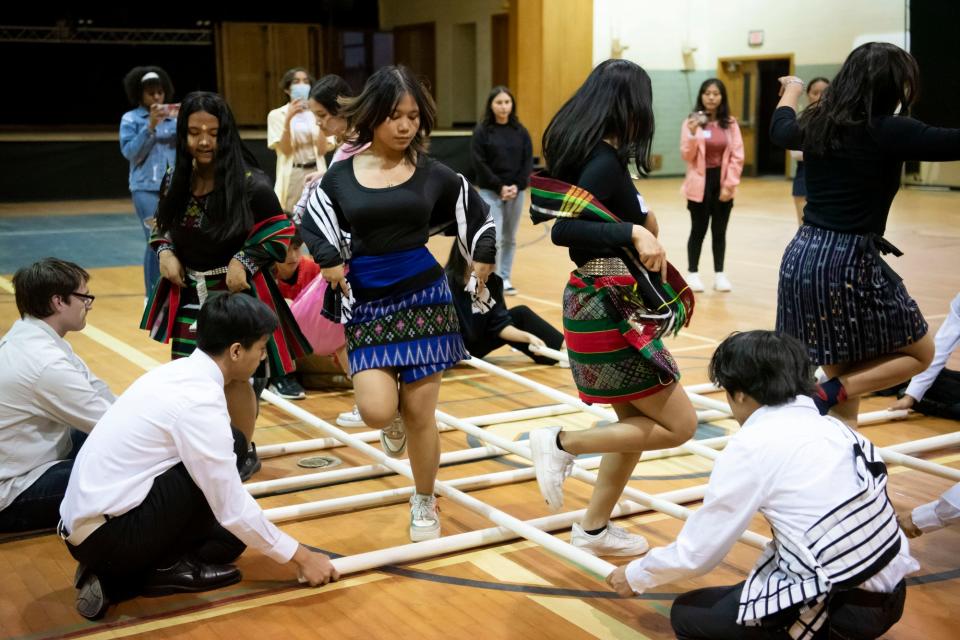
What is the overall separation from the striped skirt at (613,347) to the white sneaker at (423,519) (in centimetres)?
82

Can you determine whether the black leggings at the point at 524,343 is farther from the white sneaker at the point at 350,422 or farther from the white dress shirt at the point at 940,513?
the white dress shirt at the point at 940,513

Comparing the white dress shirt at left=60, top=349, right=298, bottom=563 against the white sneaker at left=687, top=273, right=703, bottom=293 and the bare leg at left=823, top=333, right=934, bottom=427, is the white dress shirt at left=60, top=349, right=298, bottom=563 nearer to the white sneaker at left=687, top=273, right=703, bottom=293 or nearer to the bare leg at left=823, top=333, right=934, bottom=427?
the bare leg at left=823, top=333, right=934, bottom=427

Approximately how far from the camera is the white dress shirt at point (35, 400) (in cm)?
357

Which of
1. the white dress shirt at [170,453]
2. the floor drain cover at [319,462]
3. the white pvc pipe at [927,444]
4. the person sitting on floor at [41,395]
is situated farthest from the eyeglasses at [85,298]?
the white pvc pipe at [927,444]

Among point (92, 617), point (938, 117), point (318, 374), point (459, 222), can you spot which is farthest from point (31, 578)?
point (938, 117)

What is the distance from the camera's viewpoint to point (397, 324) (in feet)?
11.4

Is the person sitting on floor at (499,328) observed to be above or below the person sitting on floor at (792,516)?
below

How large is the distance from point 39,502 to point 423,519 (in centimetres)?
134

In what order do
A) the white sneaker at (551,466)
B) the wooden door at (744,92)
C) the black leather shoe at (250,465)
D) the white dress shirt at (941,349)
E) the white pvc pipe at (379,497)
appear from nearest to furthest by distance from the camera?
the white sneaker at (551,466) < the white pvc pipe at (379,497) < the black leather shoe at (250,465) < the white dress shirt at (941,349) < the wooden door at (744,92)

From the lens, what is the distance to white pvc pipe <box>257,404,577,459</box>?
4691 mm

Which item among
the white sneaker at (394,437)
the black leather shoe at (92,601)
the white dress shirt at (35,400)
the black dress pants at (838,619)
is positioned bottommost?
the black leather shoe at (92,601)

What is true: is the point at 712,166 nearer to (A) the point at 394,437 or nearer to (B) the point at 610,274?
(A) the point at 394,437

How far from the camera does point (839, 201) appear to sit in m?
3.65

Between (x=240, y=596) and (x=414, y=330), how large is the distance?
3.22 ft
